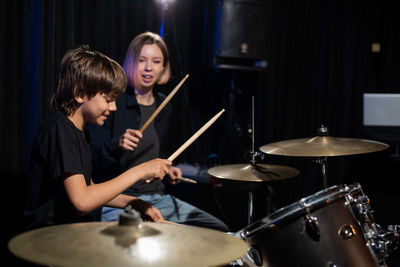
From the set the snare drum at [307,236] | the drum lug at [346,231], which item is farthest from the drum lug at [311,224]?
the drum lug at [346,231]

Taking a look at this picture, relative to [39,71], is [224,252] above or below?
below

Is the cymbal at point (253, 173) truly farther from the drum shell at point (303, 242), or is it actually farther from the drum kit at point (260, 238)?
the drum shell at point (303, 242)

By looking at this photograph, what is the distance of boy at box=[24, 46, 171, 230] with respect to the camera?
1.53 m

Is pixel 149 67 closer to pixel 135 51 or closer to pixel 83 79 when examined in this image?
pixel 135 51

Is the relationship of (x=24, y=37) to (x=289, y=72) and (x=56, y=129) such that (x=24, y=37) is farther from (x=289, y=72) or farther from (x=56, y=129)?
(x=289, y=72)

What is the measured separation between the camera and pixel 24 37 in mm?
2279

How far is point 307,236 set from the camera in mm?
1528

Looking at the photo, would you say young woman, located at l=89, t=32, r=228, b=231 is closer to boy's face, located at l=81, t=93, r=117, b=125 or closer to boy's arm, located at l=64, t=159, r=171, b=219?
boy's face, located at l=81, t=93, r=117, b=125

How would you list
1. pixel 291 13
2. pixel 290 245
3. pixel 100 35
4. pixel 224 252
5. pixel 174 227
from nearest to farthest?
pixel 224 252 → pixel 174 227 → pixel 290 245 → pixel 100 35 → pixel 291 13

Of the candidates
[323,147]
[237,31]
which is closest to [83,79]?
[323,147]

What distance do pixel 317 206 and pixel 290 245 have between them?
0.15m

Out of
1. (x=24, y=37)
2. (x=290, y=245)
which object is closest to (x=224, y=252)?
(x=290, y=245)

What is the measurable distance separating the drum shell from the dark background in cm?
94

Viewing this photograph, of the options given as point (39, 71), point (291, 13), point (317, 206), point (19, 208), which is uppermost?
point (291, 13)
